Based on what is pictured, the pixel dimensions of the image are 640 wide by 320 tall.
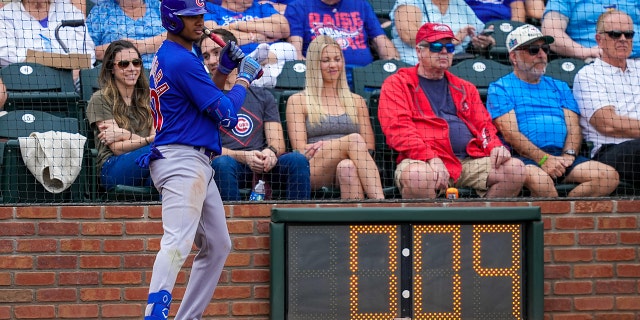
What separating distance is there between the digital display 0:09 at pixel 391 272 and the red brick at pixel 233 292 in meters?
0.51

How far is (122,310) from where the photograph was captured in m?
5.72

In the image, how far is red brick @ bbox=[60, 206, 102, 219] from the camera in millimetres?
5699

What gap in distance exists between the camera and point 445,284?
5352mm

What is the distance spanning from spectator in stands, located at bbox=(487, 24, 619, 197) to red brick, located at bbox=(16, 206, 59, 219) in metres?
2.90

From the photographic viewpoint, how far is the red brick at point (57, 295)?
5.69 meters

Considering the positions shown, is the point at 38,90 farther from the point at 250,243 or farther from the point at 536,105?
the point at 536,105

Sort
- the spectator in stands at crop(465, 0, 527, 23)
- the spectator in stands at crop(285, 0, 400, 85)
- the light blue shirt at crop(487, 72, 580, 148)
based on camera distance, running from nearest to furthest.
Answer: the light blue shirt at crop(487, 72, 580, 148)
the spectator in stands at crop(285, 0, 400, 85)
the spectator in stands at crop(465, 0, 527, 23)

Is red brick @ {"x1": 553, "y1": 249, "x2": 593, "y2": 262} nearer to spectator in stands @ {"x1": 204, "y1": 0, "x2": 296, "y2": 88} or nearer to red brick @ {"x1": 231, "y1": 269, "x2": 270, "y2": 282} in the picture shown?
red brick @ {"x1": 231, "y1": 269, "x2": 270, "y2": 282}

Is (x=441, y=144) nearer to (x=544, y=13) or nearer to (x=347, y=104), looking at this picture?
(x=347, y=104)

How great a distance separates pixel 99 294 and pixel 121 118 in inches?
41.5

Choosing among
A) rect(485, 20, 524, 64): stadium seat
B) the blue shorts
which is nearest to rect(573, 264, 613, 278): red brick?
the blue shorts

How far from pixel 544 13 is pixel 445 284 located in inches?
133

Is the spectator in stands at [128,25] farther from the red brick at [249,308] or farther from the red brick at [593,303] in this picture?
the red brick at [593,303]

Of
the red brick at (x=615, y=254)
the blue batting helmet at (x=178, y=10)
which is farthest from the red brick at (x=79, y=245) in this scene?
the red brick at (x=615, y=254)
